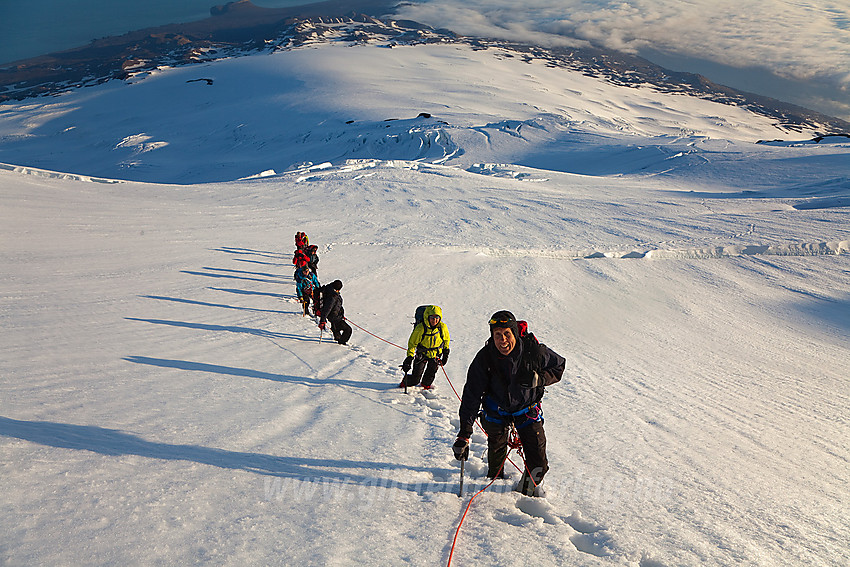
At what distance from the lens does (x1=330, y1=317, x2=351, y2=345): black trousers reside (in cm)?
830

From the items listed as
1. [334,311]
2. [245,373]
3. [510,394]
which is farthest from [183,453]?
[334,311]

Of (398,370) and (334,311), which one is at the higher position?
(334,311)

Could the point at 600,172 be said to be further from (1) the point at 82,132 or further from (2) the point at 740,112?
(2) the point at 740,112

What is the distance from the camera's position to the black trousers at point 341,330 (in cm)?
830

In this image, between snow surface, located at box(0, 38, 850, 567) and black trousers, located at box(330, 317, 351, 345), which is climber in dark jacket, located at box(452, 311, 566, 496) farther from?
black trousers, located at box(330, 317, 351, 345)

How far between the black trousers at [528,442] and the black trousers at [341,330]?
481cm

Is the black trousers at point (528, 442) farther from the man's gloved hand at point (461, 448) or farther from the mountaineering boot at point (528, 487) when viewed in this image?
the man's gloved hand at point (461, 448)

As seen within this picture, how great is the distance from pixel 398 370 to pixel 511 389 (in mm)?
4195

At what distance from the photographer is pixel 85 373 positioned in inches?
221

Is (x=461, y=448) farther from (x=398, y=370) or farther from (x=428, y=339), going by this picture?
(x=398, y=370)

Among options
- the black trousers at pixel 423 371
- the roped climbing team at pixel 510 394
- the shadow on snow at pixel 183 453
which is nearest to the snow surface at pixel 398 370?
the shadow on snow at pixel 183 453

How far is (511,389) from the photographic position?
351cm

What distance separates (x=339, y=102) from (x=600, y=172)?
44.1 metres

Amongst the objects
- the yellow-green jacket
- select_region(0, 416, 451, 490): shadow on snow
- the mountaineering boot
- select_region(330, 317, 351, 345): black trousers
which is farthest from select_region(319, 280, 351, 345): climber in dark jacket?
the mountaineering boot
